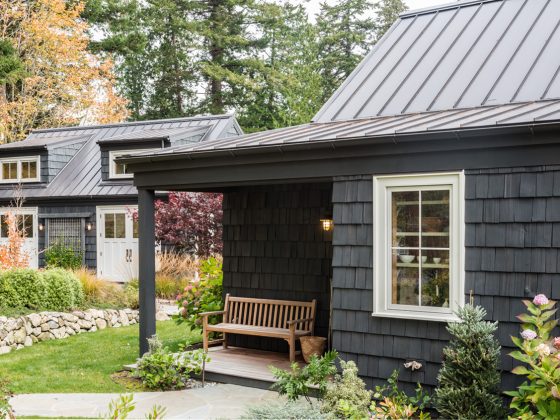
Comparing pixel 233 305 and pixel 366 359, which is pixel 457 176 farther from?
pixel 233 305

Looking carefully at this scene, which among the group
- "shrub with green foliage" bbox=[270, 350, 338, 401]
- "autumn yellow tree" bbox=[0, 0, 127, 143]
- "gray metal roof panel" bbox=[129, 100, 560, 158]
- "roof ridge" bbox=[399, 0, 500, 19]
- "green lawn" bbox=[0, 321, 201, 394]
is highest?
→ "autumn yellow tree" bbox=[0, 0, 127, 143]

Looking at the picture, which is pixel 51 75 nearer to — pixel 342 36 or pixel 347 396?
pixel 342 36

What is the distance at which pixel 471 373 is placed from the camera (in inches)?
227

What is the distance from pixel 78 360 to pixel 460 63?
661cm

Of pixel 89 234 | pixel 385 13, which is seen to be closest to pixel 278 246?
pixel 89 234

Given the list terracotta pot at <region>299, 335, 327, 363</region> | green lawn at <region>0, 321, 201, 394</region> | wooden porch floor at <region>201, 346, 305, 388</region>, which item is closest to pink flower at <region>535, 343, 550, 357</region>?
wooden porch floor at <region>201, 346, 305, 388</region>

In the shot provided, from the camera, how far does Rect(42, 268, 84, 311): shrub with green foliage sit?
39.1 feet

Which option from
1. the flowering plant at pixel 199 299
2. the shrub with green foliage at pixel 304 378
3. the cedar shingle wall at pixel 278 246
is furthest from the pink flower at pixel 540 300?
the flowering plant at pixel 199 299

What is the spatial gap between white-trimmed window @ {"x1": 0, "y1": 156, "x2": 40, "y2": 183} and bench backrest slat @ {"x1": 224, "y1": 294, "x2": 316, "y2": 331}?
493 inches

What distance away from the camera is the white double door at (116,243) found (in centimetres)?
1855

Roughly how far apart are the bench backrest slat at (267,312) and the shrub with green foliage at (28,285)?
12.8ft

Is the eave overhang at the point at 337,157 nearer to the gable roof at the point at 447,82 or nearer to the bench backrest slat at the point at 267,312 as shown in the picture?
the gable roof at the point at 447,82

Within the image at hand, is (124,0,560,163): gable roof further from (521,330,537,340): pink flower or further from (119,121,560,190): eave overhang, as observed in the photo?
(521,330,537,340): pink flower

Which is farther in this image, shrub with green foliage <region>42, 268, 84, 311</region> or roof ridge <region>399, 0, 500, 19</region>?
shrub with green foliage <region>42, 268, 84, 311</region>
